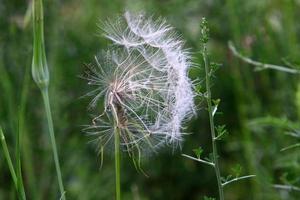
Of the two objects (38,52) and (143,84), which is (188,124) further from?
(38,52)

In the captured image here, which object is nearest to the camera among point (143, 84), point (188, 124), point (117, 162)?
point (117, 162)

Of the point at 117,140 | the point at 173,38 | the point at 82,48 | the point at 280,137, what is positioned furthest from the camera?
the point at 82,48

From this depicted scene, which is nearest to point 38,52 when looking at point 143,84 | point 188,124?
point 143,84

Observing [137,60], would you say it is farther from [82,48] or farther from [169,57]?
[82,48]

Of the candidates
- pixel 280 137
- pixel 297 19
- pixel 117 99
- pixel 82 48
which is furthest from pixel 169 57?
pixel 297 19

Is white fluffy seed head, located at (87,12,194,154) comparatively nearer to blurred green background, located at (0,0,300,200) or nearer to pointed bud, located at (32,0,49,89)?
pointed bud, located at (32,0,49,89)

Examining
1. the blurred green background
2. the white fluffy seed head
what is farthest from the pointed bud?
the blurred green background

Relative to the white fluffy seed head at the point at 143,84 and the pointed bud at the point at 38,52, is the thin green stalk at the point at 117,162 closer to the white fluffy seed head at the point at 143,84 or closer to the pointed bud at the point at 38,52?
the white fluffy seed head at the point at 143,84
